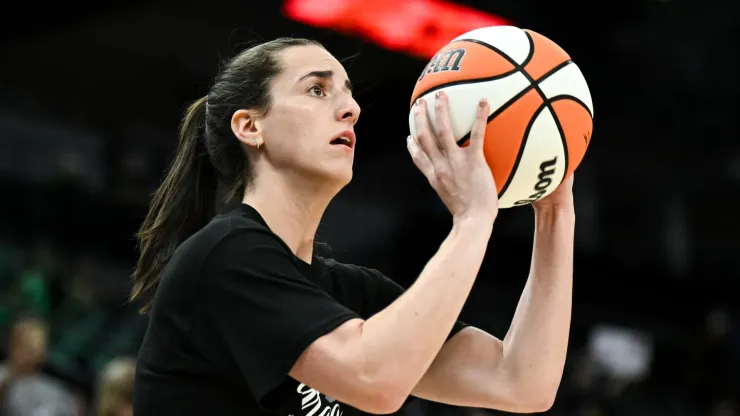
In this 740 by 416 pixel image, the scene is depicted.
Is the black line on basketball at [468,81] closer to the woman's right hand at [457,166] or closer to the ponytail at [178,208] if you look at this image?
the woman's right hand at [457,166]

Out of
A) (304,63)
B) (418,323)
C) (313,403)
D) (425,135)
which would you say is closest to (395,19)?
(304,63)

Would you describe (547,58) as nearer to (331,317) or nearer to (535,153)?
(535,153)

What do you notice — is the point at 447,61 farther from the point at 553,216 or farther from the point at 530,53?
the point at 553,216

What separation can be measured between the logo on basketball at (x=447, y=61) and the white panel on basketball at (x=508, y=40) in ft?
0.29

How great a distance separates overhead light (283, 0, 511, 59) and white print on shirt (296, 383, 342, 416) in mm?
7909

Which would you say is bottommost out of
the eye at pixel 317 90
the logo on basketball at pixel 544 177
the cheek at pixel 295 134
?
the logo on basketball at pixel 544 177

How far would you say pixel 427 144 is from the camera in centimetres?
233

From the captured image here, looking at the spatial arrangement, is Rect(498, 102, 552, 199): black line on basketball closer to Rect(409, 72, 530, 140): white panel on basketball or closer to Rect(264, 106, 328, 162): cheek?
Rect(409, 72, 530, 140): white panel on basketball

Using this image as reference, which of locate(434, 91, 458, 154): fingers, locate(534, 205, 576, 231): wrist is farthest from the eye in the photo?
locate(534, 205, 576, 231): wrist

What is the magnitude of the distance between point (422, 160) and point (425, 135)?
6cm

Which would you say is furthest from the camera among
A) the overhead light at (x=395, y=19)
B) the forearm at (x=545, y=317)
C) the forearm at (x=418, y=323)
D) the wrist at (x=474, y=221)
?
the overhead light at (x=395, y=19)

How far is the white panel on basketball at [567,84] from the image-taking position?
248 cm

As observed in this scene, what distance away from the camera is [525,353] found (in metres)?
2.64

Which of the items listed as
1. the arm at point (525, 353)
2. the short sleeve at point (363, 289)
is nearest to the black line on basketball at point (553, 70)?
the arm at point (525, 353)
